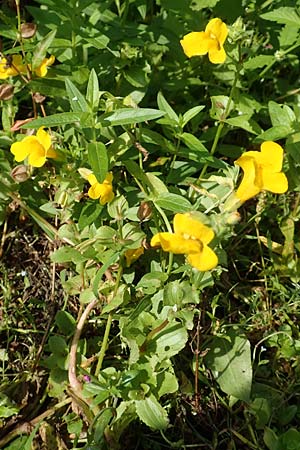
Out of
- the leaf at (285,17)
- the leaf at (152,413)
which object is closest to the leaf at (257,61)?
the leaf at (285,17)

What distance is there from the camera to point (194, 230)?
1634mm

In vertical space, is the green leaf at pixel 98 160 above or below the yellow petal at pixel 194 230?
below

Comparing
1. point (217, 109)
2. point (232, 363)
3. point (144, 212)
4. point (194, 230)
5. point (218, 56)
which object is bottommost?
point (232, 363)

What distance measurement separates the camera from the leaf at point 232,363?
2.12 m

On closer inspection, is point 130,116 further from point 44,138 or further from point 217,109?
point 217,109

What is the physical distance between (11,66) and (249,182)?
1.02 metres

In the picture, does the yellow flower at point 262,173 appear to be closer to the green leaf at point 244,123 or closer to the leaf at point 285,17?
the green leaf at point 244,123

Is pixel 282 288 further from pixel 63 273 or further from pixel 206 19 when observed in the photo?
pixel 206 19

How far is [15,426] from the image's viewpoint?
2.12 meters

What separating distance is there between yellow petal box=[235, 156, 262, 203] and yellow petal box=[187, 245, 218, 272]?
0.57ft

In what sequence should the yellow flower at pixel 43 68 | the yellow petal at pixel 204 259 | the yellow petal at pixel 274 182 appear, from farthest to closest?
the yellow flower at pixel 43 68 < the yellow petal at pixel 274 182 < the yellow petal at pixel 204 259

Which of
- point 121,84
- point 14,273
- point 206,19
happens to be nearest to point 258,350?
point 14,273

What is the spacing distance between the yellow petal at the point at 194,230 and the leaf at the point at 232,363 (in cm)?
64

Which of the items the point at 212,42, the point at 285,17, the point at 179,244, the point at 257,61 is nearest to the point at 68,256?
the point at 179,244
